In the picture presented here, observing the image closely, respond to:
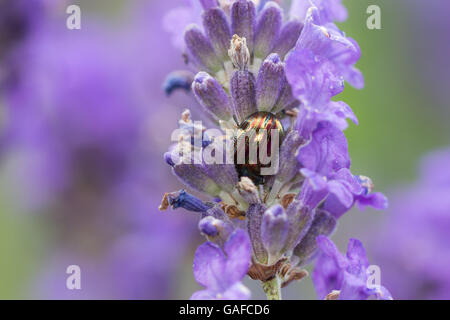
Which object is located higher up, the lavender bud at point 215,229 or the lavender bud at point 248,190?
the lavender bud at point 248,190

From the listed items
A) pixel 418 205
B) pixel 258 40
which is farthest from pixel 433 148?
pixel 258 40

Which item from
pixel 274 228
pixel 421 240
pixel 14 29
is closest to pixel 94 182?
pixel 14 29

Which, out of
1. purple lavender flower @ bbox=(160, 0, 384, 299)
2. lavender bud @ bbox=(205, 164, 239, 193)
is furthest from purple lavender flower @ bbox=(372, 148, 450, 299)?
lavender bud @ bbox=(205, 164, 239, 193)

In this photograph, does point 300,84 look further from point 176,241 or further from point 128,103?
point 128,103

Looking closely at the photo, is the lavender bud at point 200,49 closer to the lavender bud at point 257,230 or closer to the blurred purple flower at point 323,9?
the blurred purple flower at point 323,9

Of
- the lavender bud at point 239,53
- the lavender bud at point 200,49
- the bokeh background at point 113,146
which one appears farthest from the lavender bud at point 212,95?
the bokeh background at point 113,146
